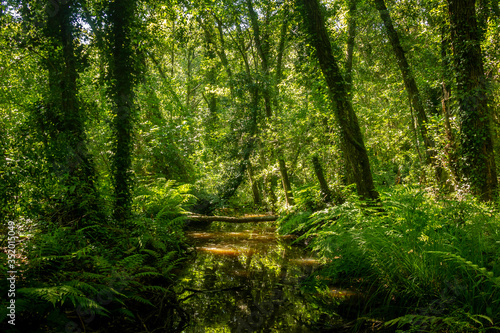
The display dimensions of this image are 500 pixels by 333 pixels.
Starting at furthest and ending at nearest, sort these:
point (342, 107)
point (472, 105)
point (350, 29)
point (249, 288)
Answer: point (350, 29) < point (342, 107) < point (472, 105) < point (249, 288)

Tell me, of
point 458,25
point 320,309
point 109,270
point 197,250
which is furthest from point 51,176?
point 458,25

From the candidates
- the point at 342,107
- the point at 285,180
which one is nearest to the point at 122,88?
the point at 342,107

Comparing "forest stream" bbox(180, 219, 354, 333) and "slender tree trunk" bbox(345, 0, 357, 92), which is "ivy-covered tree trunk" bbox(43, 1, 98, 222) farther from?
"slender tree trunk" bbox(345, 0, 357, 92)

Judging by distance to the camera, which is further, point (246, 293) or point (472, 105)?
point (472, 105)

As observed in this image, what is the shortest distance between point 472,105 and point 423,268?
461cm

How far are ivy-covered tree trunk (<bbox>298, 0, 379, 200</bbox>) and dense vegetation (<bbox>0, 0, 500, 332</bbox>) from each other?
0.03 meters

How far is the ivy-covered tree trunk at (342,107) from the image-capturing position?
636 centimetres

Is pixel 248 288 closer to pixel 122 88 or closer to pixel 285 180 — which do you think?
pixel 122 88

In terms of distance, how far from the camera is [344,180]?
9.96 metres

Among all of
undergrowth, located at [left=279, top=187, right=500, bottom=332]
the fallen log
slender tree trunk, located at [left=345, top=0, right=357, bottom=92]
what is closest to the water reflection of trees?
undergrowth, located at [left=279, top=187, right=500, bottom=332]

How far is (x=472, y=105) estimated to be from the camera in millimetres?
6188

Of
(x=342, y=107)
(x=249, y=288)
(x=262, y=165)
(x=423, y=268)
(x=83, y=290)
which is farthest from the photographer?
(x=262, y=165)

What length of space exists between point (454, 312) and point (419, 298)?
0.51 metres

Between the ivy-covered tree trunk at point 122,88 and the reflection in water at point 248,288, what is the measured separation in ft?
7.97
